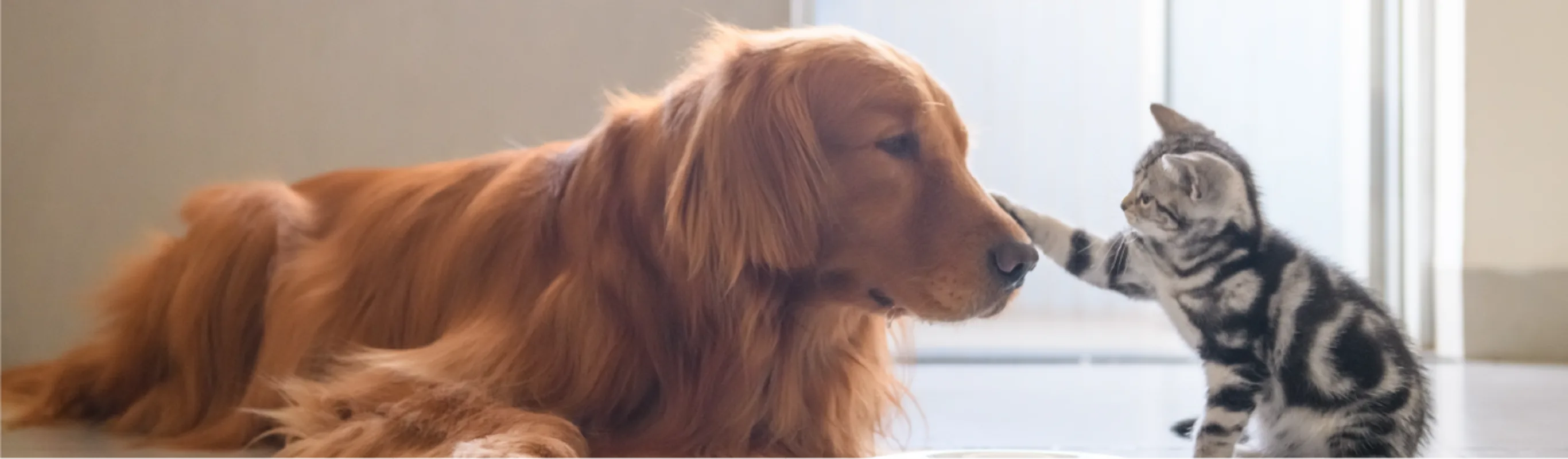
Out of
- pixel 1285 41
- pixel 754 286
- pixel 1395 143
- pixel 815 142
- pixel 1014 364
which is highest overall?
pixel 815 142

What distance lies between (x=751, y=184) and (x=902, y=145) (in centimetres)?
14

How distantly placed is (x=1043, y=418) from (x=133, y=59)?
1844 mm

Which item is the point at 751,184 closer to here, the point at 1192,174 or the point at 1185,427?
the point at 1192,174

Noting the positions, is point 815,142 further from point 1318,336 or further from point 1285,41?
point 1285,41

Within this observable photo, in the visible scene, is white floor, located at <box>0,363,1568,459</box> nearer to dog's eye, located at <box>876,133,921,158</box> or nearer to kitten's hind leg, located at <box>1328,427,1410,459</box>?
kitten's hind leg, located at <box>1328,427,1410,459</box>

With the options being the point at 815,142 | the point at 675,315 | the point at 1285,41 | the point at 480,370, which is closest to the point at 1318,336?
the point at 815,142

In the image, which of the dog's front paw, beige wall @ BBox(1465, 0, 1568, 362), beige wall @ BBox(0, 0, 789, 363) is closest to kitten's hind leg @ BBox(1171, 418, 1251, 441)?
the dog's front paw

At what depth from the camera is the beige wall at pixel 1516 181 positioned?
2691 mm

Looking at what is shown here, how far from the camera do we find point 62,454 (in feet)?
3.89

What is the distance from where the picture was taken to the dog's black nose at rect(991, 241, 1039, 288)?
0.97 m

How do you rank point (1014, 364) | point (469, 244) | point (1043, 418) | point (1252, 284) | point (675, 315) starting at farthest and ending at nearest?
point (1014, 364) < point (1043, 418) < point (469, 244) < point (675, 315) < point (1252, 284)

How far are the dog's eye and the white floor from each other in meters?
0.38

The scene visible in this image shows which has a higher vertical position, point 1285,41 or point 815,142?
point 815,142

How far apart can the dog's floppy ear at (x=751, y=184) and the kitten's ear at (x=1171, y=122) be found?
1.06 ft
